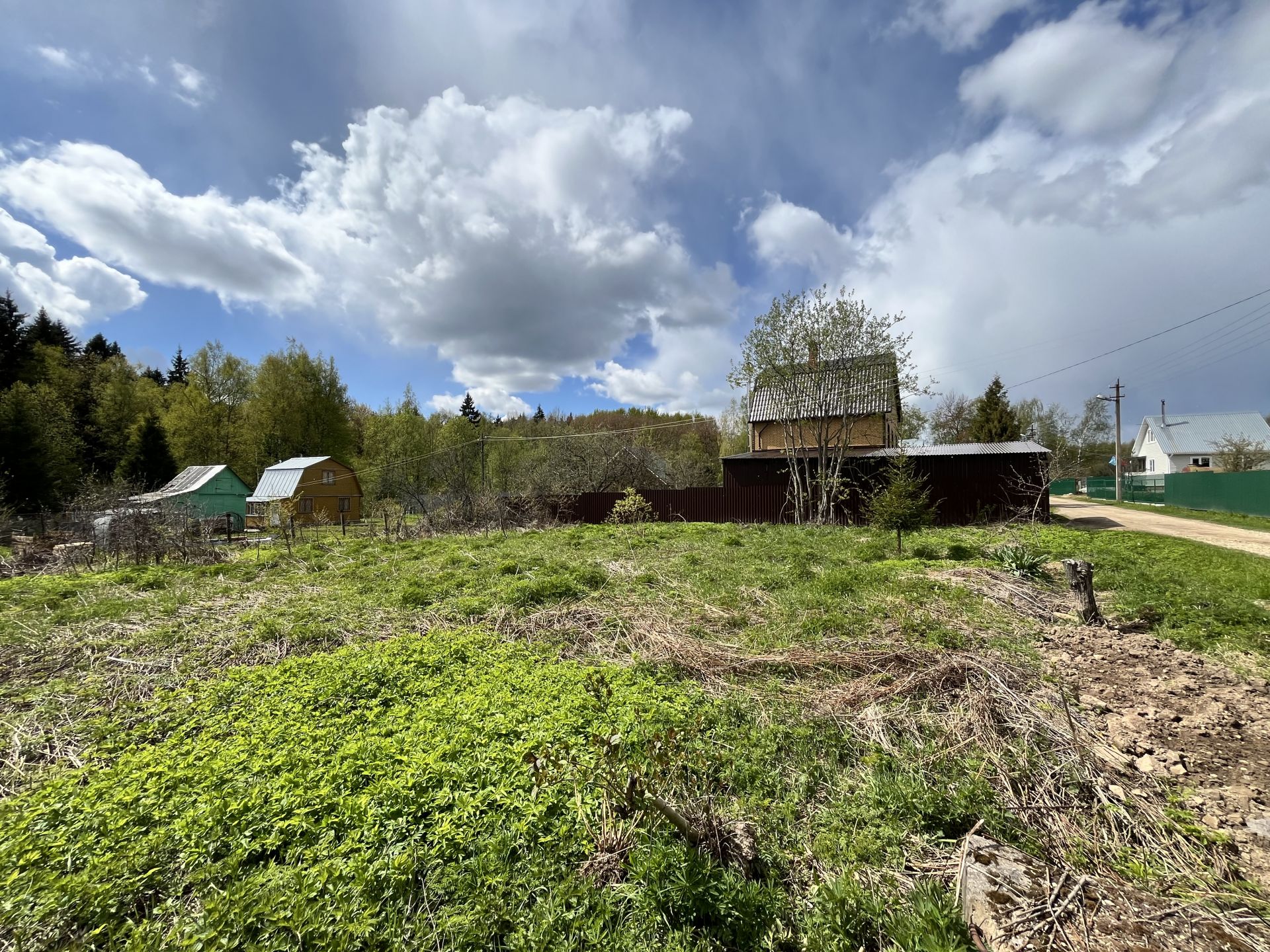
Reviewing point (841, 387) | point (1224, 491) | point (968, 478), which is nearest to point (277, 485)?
point (841, 387)

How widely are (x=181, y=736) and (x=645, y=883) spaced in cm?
362

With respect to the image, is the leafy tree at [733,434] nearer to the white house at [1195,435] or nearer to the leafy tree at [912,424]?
the leafy tree at [912,424]

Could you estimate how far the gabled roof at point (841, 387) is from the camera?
16.6 meters

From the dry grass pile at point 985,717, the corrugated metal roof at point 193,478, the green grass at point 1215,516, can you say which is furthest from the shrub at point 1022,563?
the corrugated metal roof at point 193,478

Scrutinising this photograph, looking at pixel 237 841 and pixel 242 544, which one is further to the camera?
pixel 242 544

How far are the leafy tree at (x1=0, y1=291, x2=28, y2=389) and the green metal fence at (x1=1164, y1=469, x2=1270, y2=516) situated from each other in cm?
5950

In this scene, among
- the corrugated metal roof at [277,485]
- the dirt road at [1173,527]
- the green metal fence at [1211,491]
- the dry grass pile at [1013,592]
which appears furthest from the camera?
the corrugated metal roof at [277,485]

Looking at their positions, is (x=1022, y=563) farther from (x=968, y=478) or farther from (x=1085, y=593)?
(x=968, y=478)

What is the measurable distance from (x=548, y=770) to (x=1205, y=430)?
192 ft

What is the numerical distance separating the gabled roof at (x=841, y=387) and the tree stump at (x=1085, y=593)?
36.6 feet

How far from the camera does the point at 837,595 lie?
21.9 ft

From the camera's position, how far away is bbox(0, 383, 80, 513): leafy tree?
20.8m

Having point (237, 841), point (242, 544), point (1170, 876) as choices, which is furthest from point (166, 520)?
point (1170, 876)

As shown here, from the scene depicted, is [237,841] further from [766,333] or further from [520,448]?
[520,448]
